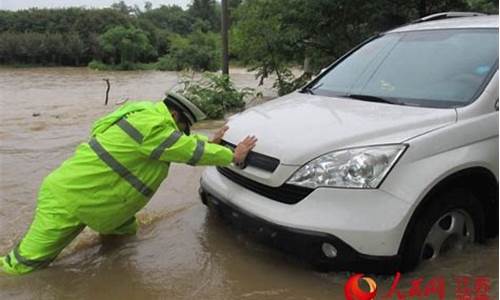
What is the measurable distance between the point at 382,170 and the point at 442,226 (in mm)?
655

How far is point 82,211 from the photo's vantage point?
141 inches

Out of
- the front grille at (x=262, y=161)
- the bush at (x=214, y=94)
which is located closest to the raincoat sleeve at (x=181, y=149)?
the front grille at (x=262, y=161)

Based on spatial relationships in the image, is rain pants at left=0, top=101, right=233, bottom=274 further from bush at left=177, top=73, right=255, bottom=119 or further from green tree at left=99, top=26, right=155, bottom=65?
green tree at left=99, top=26, right=155, bottom=65

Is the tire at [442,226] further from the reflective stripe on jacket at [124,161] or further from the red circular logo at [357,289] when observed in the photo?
the reflective stripe on jacket at [124,161]

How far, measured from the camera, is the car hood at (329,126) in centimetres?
311

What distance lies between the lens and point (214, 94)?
12273mm

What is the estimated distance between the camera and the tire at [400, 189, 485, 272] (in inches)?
121

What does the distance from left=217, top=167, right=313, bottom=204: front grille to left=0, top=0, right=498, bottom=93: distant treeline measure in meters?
8.48

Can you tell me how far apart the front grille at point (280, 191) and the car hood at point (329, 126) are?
0.51 feet

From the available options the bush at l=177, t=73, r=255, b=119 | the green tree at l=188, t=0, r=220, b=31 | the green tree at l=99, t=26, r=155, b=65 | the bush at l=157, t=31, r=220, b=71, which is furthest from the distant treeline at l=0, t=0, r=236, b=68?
the bush at l=177, t=73, r=255, b=119

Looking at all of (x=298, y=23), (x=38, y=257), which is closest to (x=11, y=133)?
(x=298, y=23)

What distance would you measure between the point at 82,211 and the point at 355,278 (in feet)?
5.97

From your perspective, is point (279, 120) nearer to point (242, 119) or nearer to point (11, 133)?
point (242, 119)

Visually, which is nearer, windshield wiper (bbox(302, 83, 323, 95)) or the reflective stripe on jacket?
the reflective stripe on jacket
